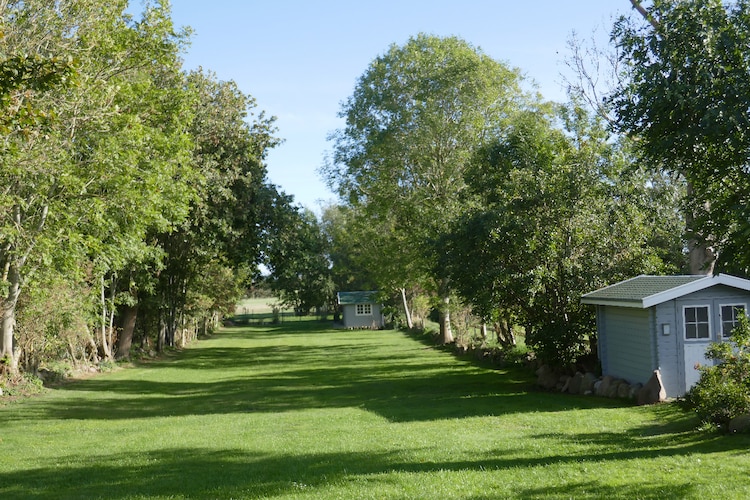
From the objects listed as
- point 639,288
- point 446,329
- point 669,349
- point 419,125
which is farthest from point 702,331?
point 446,329

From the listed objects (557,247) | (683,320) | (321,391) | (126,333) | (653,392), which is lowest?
(321,391)

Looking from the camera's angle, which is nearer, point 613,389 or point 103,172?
point 613,389

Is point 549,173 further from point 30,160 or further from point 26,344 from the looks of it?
point 26,344

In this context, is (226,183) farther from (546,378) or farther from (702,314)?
(702,314)

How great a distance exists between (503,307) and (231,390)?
9.11 meters

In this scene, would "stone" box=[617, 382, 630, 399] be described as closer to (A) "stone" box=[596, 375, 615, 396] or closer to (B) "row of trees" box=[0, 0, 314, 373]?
(A) "stone" box=[596, 375, 615, 396]

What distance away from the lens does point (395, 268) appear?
39281mm

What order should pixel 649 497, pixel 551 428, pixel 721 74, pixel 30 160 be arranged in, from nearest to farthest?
pixel 649 497 < pixel 721 74 < pixel 551 428 < pixel 30 160

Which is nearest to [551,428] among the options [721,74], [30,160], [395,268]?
[721,74]

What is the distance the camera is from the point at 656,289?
58.0ft

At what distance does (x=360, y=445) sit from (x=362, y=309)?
61.9 m

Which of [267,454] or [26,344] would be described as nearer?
[267,454]

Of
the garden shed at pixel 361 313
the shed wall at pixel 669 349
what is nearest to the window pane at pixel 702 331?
the shed wall at pixel 669 349

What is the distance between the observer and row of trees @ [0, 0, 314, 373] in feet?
59.4
